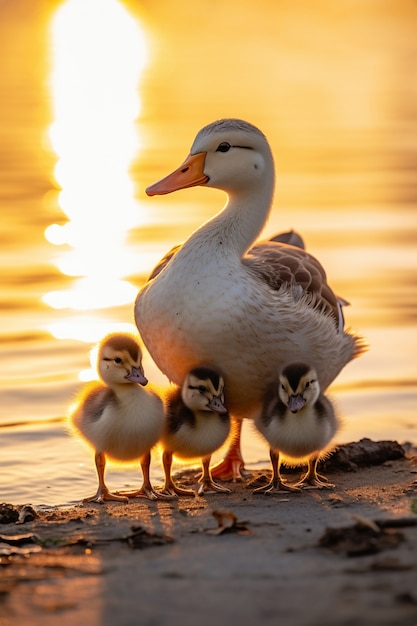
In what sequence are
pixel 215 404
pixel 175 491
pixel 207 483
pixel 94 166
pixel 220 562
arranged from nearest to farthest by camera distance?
pixel 220 562 → pixel 215 404 → pixel 175 491 → pixel 207 483 → pixel 94 166

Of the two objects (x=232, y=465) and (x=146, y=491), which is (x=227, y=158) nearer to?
(x=232, y=465)

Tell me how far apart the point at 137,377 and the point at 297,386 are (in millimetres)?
877

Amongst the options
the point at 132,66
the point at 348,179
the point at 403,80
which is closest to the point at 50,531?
the point at 348,179

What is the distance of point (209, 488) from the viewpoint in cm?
796

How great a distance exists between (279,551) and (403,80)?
24.9m

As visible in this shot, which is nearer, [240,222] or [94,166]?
[240,222]

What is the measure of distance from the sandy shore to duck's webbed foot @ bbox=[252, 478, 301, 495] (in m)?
0.09

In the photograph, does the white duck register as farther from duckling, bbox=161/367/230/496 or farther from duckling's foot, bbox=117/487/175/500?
duckling's foot, bbox=117/487/175/500

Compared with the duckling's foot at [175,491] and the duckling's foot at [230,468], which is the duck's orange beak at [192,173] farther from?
the duckling's foot at [175,491]

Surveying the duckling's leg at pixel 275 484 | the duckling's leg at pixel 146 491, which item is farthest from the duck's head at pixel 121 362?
the duckling's leg at pixel 275 484

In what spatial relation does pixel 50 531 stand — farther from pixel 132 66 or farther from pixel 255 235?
pixel 132 66

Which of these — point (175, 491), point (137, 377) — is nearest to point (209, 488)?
point (175, 491)

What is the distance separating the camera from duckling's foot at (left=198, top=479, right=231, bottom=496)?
7.89 m

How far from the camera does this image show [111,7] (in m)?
51.2
